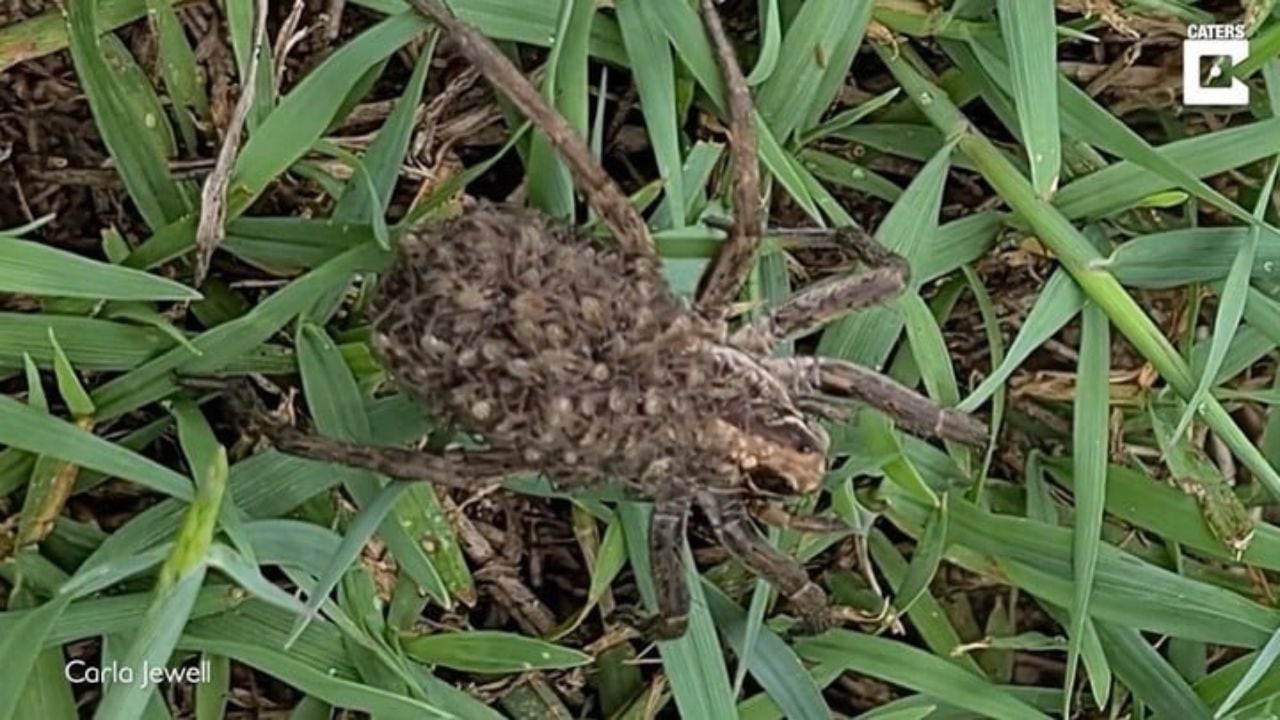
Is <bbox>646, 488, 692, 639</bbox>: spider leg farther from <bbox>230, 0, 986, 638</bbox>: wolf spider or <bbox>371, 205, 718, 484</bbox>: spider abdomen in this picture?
<bbox>371, 205, 718, 484</bbox>: spider abdomen

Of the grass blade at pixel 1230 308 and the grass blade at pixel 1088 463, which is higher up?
the grass blade at pixel 1230 308

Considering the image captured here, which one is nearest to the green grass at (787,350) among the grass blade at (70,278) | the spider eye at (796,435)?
the grass blade at (70,278)

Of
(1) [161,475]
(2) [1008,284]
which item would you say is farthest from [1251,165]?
(1) [161,475]

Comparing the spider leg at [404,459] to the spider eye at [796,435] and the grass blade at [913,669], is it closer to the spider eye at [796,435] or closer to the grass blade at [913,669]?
the spider eye at [796,435]

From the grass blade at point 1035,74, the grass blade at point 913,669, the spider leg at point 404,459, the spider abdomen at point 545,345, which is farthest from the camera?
the grass blade at point 913,669

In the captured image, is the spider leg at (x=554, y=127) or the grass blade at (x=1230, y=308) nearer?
the spider leg at (x=554, y=127)

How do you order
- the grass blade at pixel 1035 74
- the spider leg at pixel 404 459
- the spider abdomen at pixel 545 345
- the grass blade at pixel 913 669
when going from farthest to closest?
the grass blade at pixel 913 669
the grass blade at pixel 1035 74
the spider leg at pixel 404 459
the spider abdomen at pixel 545 345

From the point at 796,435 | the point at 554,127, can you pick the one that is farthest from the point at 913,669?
the point at 554,127

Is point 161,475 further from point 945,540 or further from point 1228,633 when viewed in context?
point 1228,633
